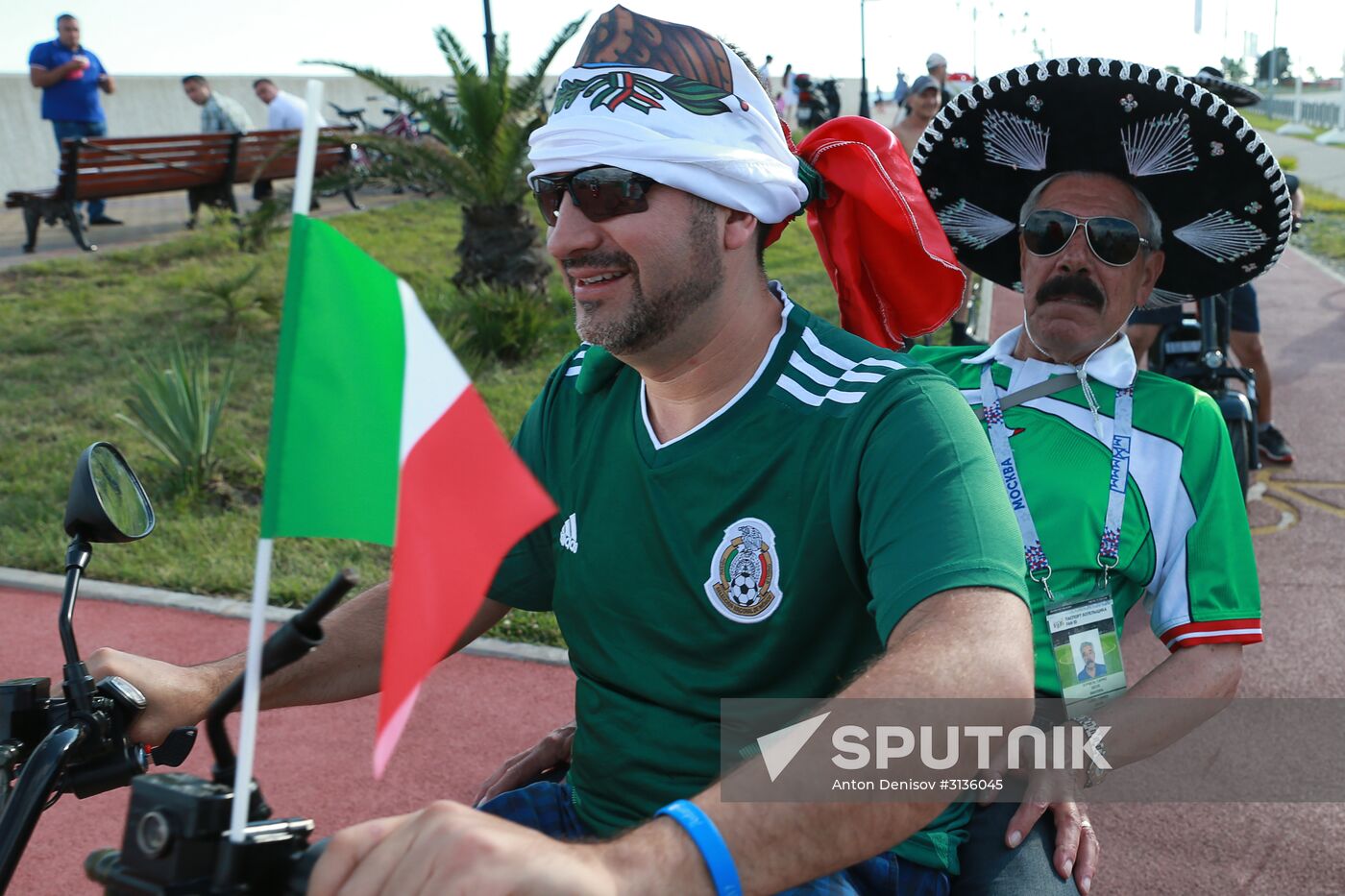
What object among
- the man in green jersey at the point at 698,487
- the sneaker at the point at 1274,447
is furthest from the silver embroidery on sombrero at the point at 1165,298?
the sneaker at the point at 1274,447

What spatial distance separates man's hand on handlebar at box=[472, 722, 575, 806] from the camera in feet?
8.50

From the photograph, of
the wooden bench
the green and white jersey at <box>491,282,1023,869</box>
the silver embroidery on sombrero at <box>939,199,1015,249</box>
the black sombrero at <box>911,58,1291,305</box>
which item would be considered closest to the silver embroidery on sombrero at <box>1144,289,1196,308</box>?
the black sombrero at <box>911,58,1291,305</box>

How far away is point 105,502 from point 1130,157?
250 centimetres

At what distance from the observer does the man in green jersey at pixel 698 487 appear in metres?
1.88

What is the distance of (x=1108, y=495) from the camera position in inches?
113

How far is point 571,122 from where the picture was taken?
231 cm

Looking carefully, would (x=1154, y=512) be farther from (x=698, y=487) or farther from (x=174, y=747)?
(x=174, y=747)

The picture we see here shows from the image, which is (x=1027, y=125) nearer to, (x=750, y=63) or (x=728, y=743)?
(x=750, y=63)

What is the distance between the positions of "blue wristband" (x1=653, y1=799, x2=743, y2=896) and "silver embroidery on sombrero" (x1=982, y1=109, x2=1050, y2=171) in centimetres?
236

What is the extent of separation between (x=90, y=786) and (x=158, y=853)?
0.67m

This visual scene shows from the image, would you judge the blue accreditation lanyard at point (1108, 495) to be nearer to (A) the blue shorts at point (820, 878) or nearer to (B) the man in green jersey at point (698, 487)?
(B) the man in green jersey at point (698, 487)

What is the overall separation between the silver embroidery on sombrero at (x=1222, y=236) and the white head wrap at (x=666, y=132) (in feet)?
4.76

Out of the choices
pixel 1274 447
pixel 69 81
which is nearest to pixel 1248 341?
pixel 1274 447

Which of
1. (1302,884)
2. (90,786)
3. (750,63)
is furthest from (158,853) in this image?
(1302,884)
